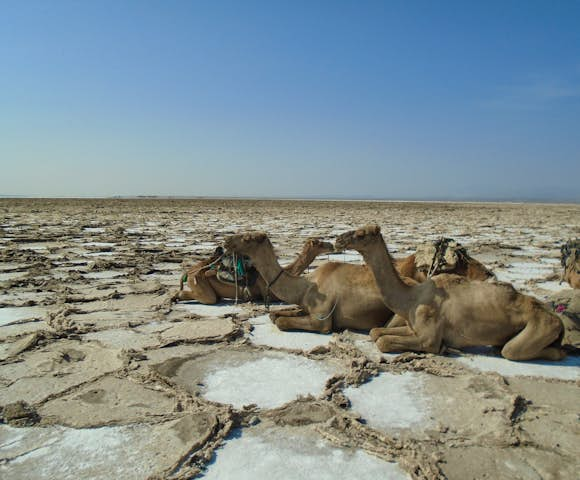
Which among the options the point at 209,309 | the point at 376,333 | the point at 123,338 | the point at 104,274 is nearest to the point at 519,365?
the point at 376,333

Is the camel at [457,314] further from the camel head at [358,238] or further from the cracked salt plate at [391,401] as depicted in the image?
the cracked salt plate at [391,401]

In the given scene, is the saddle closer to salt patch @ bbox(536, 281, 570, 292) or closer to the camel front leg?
the camel front leg

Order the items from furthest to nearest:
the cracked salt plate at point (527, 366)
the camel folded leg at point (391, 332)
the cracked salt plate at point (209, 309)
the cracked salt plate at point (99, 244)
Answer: the cracked salt plate at point (99, 244) < the cracked salt plate at point (209, 309) < the camel folded leg at point (391, 332) < the cracked salt plate at point (527, 366)

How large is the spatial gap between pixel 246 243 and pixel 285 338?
3.66 ft

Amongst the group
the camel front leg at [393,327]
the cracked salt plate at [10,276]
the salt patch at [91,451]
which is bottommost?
the salt patch at [91,451]

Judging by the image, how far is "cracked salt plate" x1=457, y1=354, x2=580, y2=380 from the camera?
3906 mm

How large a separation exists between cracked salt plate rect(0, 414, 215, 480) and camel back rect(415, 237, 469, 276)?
343cm

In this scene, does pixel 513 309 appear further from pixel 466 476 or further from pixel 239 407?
pixel 239 407

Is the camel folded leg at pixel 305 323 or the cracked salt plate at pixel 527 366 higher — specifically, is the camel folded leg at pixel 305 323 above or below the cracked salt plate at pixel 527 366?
above

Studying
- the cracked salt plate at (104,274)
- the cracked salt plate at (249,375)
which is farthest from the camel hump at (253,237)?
the cracked salt plate at (104,274)

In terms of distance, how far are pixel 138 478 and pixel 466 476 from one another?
176 centimetres

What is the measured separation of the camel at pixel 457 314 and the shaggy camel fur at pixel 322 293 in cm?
48

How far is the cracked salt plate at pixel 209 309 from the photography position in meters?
5.86

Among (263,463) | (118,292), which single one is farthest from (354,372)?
(118,292)
